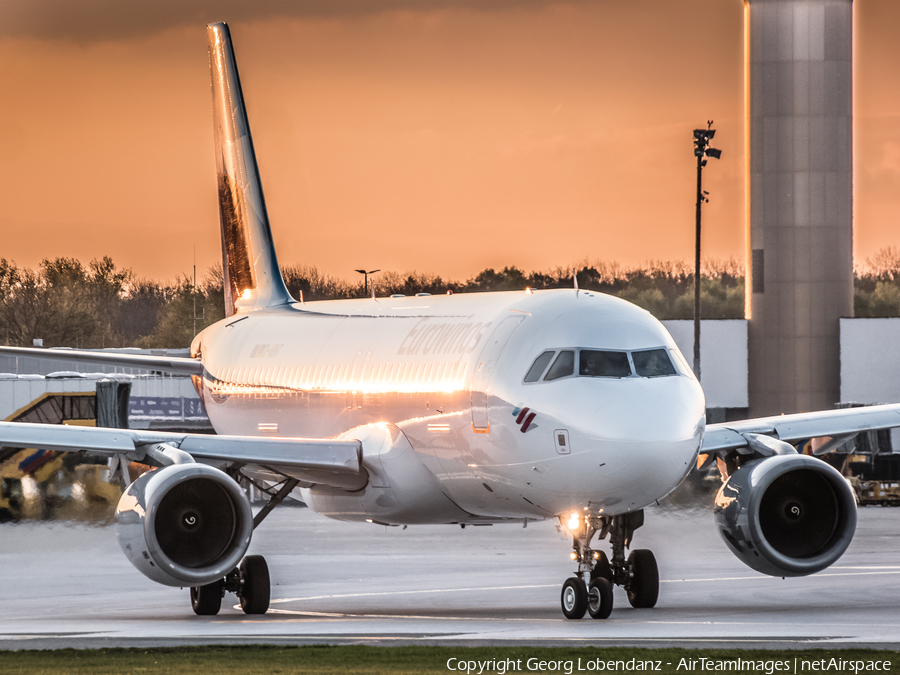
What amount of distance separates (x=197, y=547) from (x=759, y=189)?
1789 inches

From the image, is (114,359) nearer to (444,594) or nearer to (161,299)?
(444,594)

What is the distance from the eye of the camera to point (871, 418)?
22641 mm

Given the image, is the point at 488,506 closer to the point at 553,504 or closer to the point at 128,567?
Answer: the point at 553,504

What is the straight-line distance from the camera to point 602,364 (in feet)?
59.3

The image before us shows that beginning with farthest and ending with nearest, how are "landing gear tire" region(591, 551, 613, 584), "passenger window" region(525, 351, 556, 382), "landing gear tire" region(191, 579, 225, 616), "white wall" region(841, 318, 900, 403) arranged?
"white wall" region(841, 318, 900, 403)
"landing gear tire" region(191, 579, 225, 616)
"landing gear tire" region(591, 551, 613, 584)
"passenger window" region(525, 351, 556, 382)

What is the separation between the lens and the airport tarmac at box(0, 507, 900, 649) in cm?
1692

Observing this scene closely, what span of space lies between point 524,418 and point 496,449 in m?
0.79

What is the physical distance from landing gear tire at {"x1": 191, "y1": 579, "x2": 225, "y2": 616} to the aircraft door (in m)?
4.53

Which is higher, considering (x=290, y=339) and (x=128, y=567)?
(x=290, y=339)

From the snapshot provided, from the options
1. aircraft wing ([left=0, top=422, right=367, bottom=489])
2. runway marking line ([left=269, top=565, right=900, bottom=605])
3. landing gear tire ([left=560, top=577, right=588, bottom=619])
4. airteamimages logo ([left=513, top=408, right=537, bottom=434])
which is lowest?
runway marking line ([left=269, top=565, right=900, bottom=605])

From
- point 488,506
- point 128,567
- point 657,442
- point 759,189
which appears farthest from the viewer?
point 759,189

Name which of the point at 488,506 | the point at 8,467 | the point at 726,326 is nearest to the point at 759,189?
the point at 726,326

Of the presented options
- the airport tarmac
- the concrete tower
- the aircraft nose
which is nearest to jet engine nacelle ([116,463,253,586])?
the airport tarmac

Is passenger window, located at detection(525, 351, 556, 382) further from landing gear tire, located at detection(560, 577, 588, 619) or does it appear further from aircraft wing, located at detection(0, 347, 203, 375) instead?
aircraft wing, located at detection(0, 347, 203, 375)
